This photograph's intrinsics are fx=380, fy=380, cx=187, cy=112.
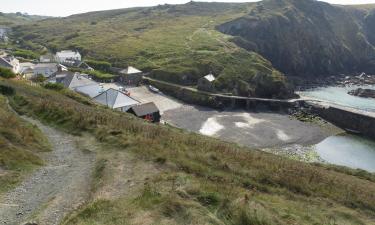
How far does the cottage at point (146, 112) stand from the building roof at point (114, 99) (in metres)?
1.48

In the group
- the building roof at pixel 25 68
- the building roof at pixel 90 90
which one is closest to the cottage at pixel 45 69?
the building roof at pixel 25 68

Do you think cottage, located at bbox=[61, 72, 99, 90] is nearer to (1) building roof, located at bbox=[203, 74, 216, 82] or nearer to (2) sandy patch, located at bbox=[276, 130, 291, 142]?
(1) building roof, located at bbox=[203, 74, 216, 82]

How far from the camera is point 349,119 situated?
8288 cm

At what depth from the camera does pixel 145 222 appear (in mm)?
17312

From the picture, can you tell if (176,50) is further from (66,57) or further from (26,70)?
(26,70)

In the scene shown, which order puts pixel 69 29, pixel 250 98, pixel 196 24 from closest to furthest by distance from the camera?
1. pixel 250 98
2. pixel 196 24
3. pixel 69 29

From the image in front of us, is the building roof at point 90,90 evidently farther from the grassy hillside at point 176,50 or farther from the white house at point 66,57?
the white house at point 66,57

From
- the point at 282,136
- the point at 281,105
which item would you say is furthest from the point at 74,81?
the point at 281,105

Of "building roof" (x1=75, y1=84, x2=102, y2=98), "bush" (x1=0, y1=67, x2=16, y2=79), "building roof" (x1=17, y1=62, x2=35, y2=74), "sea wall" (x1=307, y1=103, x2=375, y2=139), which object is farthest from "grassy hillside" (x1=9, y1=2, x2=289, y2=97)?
"bush" (x1=0, y1=67, x2=16, y2=79)

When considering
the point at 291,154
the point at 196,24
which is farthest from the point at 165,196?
the point at 196,24

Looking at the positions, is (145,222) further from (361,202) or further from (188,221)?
(361,202)

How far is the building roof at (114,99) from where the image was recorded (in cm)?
6353

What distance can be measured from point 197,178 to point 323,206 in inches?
322

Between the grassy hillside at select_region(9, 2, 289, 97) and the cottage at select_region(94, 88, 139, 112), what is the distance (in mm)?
36645
